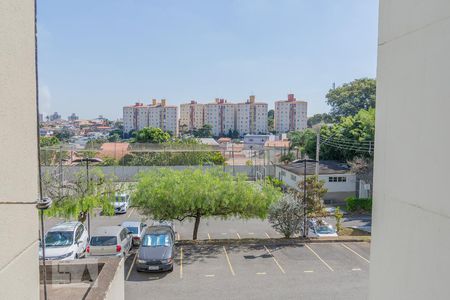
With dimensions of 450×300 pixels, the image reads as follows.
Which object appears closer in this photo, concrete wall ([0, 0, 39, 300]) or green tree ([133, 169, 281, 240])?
concrete wall ([0, 0, 39, 300])

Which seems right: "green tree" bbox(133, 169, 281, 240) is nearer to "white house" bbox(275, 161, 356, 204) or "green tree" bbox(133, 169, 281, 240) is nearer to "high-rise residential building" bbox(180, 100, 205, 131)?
"white house" bbox(275, 161, 356, 204)

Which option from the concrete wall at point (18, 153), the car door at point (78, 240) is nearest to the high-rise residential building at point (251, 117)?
the car door at point (78, 240)

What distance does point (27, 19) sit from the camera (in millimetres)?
1838

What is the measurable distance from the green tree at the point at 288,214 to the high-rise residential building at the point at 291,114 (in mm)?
82600

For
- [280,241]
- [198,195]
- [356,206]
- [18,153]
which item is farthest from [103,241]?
[356,206]

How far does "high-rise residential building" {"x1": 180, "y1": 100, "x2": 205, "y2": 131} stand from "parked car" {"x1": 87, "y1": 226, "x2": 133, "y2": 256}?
8636cm

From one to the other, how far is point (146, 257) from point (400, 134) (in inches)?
370

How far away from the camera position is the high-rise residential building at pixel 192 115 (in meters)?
99.4

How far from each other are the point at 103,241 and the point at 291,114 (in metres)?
88.7

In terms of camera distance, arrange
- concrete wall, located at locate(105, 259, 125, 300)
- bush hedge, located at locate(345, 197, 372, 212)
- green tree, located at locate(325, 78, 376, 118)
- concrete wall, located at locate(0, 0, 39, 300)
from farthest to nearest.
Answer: green tree, located at locate(325, 78, 376, 118) → bush hedge, located at locate(345, 197, 372, 212) → concrete wall, located at locate(105, 259, 125, 300) → concrete wall, located at locate(0, 0, 39, 300)

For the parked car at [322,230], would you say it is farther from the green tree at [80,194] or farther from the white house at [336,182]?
the white house at [336,182]

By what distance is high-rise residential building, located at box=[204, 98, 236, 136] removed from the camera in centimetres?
9744

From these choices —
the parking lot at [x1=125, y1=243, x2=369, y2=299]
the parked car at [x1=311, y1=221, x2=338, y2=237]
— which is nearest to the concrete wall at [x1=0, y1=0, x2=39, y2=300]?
the parking lot at [x1=125, y1=243, x2=369, y2=299]

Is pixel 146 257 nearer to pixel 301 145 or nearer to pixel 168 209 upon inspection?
pixel 168 209
